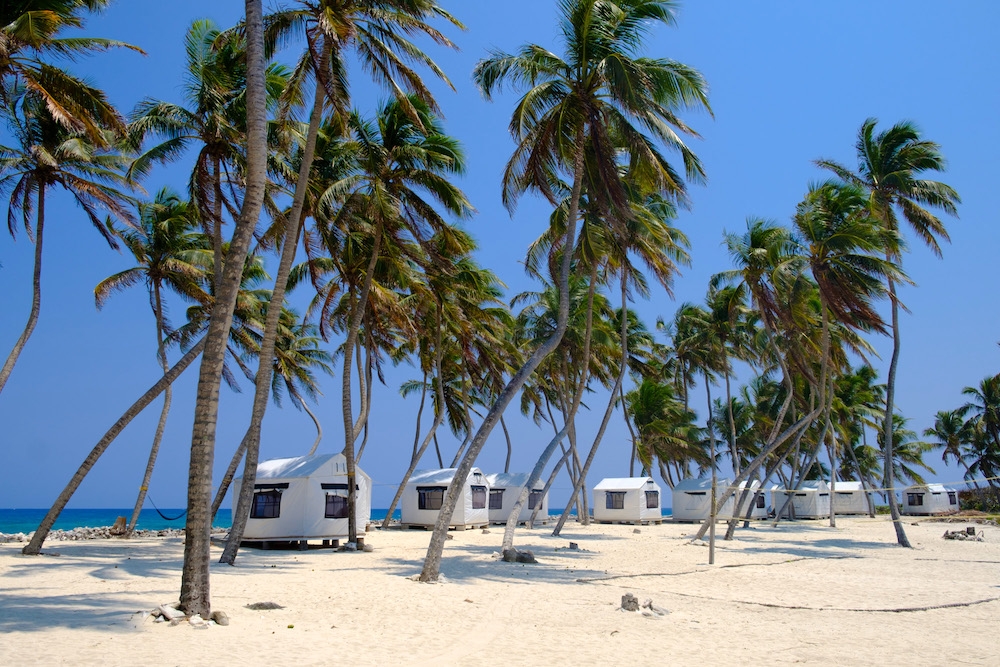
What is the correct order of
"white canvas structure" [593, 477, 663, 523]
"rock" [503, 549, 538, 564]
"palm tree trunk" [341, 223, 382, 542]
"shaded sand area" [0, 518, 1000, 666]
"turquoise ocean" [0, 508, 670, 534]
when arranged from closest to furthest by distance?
"shaded sand area" [0, 518, 1000, 666] → "rock" [503, 549, 538, 564] → "palm tree trunk" [341, 223, 382, 542] → "white canvas structure" [593, 477, 663, 523] → "turquoise ocean" [0, 508, 670, 534]

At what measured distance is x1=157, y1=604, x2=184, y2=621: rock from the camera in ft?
25.3

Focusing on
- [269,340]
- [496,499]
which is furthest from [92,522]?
[269,340]

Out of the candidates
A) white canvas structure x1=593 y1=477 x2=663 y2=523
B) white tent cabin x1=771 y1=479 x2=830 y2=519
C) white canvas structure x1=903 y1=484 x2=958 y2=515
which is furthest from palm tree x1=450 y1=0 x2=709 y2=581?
white canvas structure x1=903 y1=484 x2=958 y2=515

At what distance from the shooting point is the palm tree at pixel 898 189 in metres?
21.9

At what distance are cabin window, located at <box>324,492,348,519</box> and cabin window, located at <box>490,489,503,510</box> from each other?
13.5 metres

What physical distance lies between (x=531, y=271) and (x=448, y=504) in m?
9.67

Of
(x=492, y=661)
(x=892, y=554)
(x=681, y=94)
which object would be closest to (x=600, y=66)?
(x=681, y=94)

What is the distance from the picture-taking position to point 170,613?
7766 millimetres

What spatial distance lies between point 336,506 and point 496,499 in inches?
554

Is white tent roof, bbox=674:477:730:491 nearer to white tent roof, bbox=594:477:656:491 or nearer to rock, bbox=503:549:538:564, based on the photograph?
white tent roof, bbox=594:477:656:491

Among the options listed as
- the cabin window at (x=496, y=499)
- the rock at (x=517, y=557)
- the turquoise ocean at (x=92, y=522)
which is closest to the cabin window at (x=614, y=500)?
the cabin window at (x=496, y=499)

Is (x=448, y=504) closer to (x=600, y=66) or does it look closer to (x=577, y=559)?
(x=577, y=559)

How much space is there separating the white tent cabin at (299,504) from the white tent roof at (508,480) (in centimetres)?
1346

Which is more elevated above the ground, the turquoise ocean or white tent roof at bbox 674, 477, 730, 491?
white tent roof at bbox 674, 477, 730, 491
